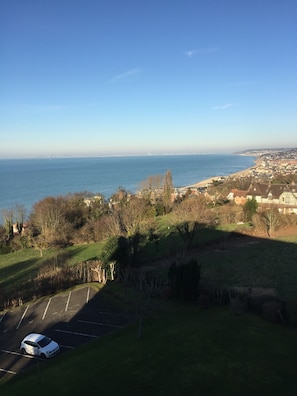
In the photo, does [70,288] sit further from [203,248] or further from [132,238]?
[203,248]

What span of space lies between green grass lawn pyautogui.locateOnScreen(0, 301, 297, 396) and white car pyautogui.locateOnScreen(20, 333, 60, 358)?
458 mm

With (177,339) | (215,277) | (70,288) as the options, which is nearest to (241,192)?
(215,277)

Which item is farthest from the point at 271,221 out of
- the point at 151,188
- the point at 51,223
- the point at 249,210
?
the point at 151,188

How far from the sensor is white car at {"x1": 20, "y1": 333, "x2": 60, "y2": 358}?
1350 centimetres

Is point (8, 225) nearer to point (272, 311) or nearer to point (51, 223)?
point (51, 223)

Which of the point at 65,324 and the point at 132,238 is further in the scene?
the point at 132,238

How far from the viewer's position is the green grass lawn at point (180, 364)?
980 cm

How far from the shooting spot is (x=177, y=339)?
13.0m

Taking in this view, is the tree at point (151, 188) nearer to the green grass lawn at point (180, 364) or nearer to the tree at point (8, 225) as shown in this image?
the tree at point (8, 225)

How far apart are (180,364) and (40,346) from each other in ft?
20.0

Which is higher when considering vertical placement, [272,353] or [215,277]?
[272,353]

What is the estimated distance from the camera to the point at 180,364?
36.0ft

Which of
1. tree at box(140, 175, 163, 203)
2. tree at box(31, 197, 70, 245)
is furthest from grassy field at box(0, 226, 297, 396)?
tree at box(140, 175, 163, 203)

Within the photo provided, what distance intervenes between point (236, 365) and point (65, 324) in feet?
29.7
